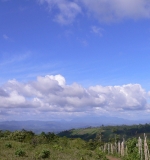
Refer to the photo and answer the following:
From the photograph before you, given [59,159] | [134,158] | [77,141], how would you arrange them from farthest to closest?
[77,141] → [134,158] → [59,159]

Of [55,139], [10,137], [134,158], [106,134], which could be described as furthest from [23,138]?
[106,134]

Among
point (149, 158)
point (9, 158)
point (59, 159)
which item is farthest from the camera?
point (149, 158)

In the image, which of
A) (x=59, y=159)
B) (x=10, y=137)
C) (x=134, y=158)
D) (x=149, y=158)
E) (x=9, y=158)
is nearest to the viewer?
(x=9, y=158)

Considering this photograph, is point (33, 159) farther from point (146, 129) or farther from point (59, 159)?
point (146, 129)

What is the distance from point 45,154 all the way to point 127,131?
14888cm

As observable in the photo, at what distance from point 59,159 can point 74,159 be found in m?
2.23

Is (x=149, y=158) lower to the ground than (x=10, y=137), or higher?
lower

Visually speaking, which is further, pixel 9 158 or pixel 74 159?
pixel 74 159

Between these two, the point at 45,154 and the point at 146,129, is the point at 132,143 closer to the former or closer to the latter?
the point at 45,154

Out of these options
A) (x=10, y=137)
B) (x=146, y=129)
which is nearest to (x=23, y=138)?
(x=10, y=137)

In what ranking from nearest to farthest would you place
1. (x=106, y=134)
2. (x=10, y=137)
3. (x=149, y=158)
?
(x=149, y=158) < (x=10, y=137) < (x=106, y=134)

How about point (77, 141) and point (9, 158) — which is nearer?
point (9, 158)

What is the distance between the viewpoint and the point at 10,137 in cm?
5147

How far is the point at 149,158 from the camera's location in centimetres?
4400
